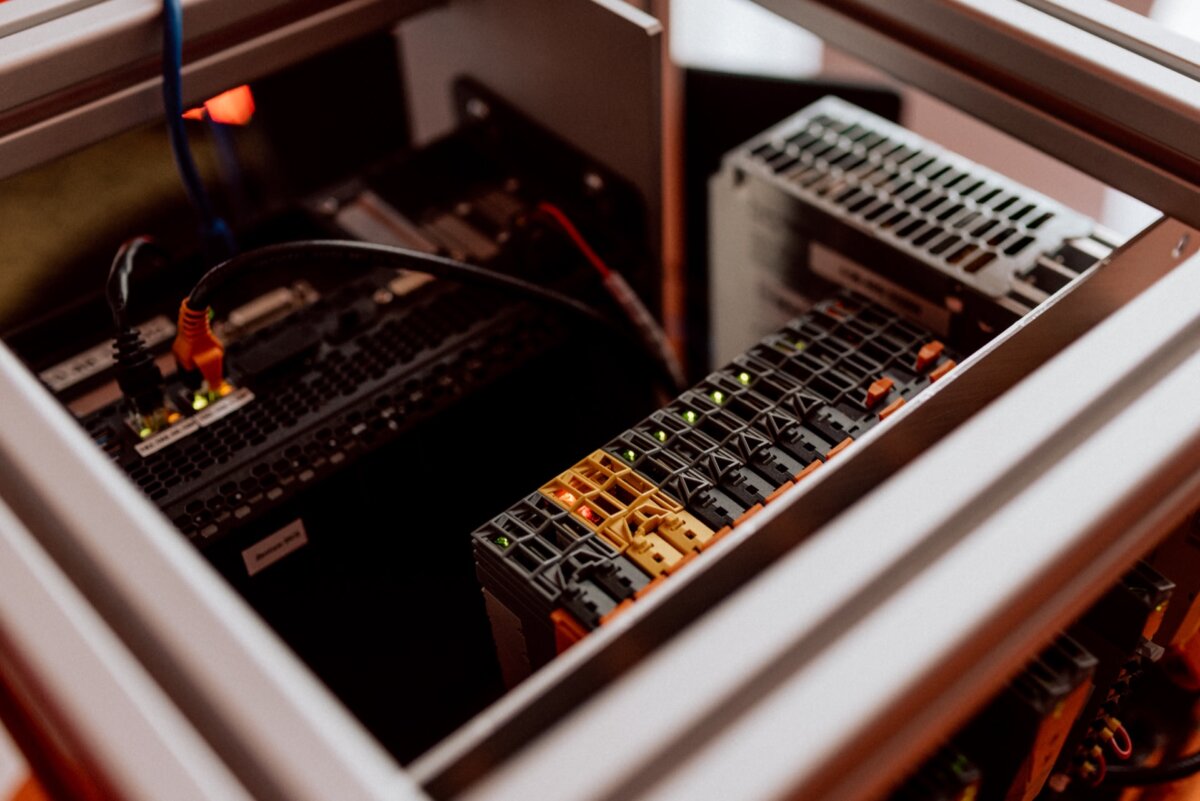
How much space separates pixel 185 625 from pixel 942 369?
0.51 metres

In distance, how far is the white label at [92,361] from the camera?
80cm

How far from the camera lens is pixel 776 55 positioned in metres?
2.04

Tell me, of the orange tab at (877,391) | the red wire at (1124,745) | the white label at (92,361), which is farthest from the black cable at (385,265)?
the red wire at (1124,745)

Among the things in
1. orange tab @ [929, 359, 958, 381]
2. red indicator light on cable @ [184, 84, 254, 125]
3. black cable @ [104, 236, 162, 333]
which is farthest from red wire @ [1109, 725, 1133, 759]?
red indicator light on cable @ [184, 84, 254, 125]

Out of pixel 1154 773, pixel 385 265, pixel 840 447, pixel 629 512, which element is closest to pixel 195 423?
pixel 385 265

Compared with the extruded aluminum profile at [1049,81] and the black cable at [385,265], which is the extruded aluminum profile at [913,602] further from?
the black cable at [385,265]

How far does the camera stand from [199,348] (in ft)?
2.46

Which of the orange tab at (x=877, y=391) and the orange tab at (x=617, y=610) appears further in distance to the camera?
the orange tab at (x=877, y=391)

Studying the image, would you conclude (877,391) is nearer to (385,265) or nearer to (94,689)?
(385,265)

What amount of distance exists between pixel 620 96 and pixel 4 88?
0.43m

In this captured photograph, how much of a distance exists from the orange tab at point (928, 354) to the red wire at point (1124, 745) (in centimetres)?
28

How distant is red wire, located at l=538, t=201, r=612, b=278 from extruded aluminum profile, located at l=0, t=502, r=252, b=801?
508 millimetres

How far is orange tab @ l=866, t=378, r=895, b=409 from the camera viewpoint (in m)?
0.70

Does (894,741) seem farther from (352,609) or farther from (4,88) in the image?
(4,88)
